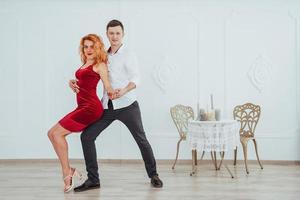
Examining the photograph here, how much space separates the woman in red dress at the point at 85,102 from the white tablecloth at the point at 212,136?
4.35 feet

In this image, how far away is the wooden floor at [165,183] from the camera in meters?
3.76

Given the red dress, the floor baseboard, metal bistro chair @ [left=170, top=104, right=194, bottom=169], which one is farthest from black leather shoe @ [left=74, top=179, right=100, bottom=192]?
the floor baseboard

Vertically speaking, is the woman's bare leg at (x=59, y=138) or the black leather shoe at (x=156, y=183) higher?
the woman's bare leg at (x=59, y=138)

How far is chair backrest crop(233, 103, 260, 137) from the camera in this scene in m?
5.60

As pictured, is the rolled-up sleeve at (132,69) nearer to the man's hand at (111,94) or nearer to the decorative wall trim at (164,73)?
the man's hand at (111,94)

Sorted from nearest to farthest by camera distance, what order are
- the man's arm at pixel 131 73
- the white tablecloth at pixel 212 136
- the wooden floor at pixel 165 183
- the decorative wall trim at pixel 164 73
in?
the wooden floor at pixel 165 183 < the man's arm at pixel 131 73 < the white tablecloth at pixel 212 136 < the decorative wall trim at pixel 164 73

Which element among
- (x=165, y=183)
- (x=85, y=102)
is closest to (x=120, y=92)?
(x=85, y=102)

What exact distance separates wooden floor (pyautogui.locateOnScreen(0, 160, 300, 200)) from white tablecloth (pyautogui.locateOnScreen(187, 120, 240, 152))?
14.1 inches

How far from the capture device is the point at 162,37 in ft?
19.7

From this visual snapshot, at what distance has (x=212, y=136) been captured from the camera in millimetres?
4688

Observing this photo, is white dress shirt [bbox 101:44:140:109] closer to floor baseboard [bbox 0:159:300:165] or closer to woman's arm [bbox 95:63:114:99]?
woman's arm [bbox 95:63:114:99]

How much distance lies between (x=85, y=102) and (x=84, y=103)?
0.01 m

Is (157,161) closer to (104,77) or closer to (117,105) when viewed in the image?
(117,105)

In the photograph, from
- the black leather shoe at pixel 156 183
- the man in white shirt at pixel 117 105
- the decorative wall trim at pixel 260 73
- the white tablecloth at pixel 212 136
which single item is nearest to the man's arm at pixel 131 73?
the man in white shirt at pixel 117 105
